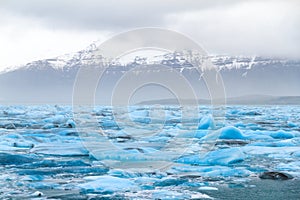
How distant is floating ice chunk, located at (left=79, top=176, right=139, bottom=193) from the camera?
5839 millimetres

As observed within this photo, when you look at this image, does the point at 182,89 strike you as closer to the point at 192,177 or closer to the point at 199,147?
the point at 199,147

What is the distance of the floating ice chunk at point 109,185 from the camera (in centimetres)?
584

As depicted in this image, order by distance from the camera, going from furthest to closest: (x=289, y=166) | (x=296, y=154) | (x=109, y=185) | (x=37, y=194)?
1. (x=296, y=154)
2. (x=289, y=166)
3. (x=109, y=185)
4. (x=37, y=194)

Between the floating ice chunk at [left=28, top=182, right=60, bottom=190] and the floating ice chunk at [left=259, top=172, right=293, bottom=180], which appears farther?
the floating ice chunk at [left=259, top=172, right=293, bottom=180]

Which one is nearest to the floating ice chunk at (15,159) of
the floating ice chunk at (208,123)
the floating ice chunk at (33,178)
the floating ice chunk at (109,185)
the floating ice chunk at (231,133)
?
the floating ice chunk at (33,178)

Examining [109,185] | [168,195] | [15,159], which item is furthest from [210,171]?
[15,159]

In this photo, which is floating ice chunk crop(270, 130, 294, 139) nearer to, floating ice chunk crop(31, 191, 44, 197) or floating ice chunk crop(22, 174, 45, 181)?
floating ice chunk crop(22, 174, 45, 181)

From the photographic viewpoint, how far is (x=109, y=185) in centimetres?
601

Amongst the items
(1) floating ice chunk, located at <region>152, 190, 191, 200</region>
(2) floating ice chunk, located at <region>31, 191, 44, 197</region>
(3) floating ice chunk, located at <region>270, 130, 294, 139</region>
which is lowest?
(3) floating ice chunk, located at <region>270, 130, 294, 139</region>

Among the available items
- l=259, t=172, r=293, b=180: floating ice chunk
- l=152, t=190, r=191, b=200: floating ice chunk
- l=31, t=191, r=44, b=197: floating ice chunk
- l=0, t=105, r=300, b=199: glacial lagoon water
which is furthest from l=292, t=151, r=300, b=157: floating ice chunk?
l=31, t=191, r=44, b=197: floating ice chunk

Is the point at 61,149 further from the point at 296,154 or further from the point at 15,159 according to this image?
the point at 296,154

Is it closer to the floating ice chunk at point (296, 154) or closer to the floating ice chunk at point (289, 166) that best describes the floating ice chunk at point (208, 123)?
the floating ice chunk at point (296, 154)

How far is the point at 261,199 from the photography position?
5398mm

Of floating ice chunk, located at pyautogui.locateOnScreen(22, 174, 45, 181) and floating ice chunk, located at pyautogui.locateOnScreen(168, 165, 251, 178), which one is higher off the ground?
floating ice chunk, located at pyautogui.locateOnScreen(22, 174, 45, 181)
